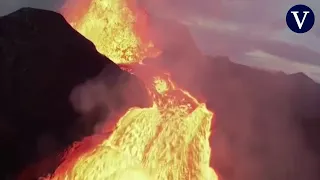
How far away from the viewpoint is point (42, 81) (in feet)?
15.8

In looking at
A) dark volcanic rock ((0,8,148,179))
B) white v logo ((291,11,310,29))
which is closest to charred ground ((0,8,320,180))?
dark volcanic rock ((0,8,148,179))

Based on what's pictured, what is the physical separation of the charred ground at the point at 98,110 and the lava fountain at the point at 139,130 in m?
0.11

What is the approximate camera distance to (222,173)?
507cm

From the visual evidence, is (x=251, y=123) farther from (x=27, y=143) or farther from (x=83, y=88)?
(x=27, y=143)

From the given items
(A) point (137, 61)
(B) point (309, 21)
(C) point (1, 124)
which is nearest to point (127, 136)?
(A) point (137, 61)

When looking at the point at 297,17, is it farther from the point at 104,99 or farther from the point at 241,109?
the point at 104,99

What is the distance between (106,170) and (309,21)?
83.7 inches

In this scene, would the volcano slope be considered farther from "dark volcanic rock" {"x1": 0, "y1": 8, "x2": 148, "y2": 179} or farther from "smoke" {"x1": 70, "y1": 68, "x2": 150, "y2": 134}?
"dark volcanic rock" {"x1": 0, "y1": 8, "x2": 148, "y2": 179}

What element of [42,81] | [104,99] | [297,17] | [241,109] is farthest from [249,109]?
[42,81]

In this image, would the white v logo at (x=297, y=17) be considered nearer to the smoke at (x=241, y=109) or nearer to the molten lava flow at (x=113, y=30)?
the smoke at (x=241, y=109)

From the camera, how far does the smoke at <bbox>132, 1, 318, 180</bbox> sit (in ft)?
16.6

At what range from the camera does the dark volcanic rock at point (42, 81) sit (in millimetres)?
4684

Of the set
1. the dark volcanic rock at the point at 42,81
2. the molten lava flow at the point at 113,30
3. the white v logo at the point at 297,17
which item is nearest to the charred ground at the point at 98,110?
the dark volcanic rock at the point at 42,81

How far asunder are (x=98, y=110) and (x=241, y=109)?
1.25 meters
